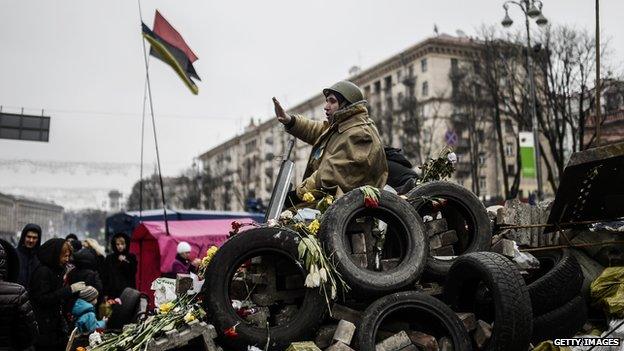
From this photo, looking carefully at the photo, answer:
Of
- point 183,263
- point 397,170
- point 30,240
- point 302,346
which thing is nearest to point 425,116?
point 183,263

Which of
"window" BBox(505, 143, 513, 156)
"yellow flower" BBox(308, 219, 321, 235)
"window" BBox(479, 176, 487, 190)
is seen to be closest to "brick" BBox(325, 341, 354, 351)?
"yellow flower" BBox(308, 219, 321, 235)

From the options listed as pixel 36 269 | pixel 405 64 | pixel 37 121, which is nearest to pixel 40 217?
pixel 405 64

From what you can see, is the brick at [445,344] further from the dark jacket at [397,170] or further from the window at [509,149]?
the window at [509,149]

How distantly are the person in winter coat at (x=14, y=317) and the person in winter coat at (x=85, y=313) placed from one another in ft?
6.72

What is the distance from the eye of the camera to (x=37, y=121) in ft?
57.2

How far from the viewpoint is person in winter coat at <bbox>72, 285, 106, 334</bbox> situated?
21.7ft

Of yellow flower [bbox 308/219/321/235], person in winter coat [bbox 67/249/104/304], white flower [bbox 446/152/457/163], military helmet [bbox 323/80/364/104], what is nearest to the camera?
yellow flower [bbox 308/219/321/235]

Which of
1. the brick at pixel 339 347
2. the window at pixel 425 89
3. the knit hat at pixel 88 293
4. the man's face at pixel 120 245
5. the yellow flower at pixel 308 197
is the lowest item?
the brick at pixel 339 347

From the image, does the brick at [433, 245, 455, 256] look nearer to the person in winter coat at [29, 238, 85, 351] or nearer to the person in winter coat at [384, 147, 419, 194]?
the person in winter coat at [384, 147, 419, 194]

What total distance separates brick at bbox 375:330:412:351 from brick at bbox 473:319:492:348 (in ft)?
2.20

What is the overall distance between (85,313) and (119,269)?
2401mm

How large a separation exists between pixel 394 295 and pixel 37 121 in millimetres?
16775

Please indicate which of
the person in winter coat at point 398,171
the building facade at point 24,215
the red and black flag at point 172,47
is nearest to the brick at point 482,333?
the person in winter coat at point 398,171

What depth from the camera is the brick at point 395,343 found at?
4.14 metres
